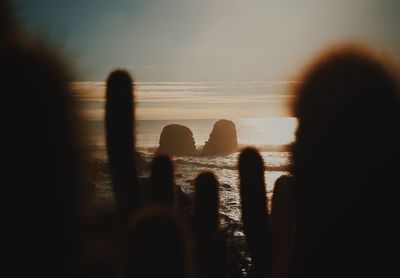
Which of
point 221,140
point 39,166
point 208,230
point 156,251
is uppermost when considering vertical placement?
point 39,166

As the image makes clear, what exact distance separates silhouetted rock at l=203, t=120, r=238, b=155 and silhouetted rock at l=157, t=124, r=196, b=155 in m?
4.55

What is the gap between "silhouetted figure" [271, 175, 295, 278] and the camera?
520 cm

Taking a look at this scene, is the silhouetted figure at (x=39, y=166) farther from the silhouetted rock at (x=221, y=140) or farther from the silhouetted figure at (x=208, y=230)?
the silhouetted rock at (x=221, y=140)

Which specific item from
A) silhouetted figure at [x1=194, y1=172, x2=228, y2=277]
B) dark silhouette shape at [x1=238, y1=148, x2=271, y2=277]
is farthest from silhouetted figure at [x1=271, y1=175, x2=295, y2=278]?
silhouetted figure at [x1=194, y1=172, x2=228, y2=277]

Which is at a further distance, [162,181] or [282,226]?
[282,226]

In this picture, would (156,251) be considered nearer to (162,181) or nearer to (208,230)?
(162,181)

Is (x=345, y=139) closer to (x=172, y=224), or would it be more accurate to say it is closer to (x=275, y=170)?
(x=172, y=224)

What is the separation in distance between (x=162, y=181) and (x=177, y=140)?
87.7 meters

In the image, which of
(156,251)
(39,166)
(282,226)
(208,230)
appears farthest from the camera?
(282,226)

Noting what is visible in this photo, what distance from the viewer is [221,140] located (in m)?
93.7

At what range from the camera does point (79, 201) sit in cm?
541

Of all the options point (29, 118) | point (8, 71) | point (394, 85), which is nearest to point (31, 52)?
point (8, 71)

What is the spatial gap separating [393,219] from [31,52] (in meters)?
5.01

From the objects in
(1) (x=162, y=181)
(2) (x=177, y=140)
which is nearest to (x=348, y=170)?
(1) (x=162, y=181)
